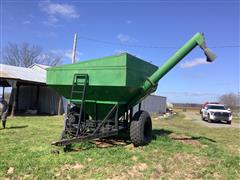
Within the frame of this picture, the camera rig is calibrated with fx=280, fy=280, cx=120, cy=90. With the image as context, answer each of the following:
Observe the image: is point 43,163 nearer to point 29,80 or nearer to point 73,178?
point 73,178

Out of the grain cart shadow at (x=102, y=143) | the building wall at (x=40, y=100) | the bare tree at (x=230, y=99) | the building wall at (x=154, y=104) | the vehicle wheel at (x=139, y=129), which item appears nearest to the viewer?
the grain cart shadow at (x=102, y=143)

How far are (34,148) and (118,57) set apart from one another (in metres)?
3.63

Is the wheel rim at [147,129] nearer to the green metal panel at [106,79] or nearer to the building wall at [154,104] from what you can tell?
the green metal panel at [106,79]

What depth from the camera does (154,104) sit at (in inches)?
1380

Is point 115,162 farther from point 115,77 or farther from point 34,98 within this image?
point 34,98

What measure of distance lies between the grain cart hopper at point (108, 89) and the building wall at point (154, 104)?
21.8 m

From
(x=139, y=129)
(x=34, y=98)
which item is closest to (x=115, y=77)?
(x=139, y=129)

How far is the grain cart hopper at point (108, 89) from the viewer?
27.7 feet

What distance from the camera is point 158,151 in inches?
328

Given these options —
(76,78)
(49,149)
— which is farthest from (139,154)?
(76,78)

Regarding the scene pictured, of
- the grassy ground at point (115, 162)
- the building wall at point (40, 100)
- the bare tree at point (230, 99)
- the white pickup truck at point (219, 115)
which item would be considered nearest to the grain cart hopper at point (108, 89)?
the grassy ground at point (115, 162)

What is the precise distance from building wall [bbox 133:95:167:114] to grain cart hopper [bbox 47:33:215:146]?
21.8 metres

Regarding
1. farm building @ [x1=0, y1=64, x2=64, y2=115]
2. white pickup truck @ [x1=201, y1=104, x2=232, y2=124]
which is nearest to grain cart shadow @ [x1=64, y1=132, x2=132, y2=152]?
farm building @ [x1=0, y1=64, x2=64, y2=115]

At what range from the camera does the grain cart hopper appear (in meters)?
8.43
